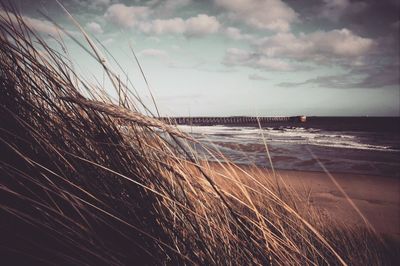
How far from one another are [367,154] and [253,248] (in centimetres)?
1221

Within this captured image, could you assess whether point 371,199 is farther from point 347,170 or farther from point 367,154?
point 367,154

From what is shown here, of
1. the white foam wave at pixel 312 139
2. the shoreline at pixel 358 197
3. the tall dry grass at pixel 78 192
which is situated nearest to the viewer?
the tall dry grass at pixel 78 192

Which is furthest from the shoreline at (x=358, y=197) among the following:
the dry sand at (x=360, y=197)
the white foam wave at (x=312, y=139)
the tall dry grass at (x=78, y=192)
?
the white foam wave at (x=312, y=139)

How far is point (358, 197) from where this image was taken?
566cm

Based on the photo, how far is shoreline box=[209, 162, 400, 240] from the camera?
13.2ft

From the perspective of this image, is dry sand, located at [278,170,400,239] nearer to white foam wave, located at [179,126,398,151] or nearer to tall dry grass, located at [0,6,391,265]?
tall dry grass, located at [0,6,391,265]

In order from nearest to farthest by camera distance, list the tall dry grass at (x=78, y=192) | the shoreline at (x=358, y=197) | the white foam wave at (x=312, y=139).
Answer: the tall dry grass at (x=78, y=192), the shoreline at (x=358, y=197), the white foam wave at (x=312, y=139)

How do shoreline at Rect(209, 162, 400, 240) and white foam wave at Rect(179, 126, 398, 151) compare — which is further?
white foam wave at Rect(179, 126, 398, 151)

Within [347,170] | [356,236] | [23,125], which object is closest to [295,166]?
[347,170]

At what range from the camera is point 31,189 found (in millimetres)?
899

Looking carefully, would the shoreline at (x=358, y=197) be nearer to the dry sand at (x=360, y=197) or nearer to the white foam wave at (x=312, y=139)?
the dry sand at (x=360, y=197)

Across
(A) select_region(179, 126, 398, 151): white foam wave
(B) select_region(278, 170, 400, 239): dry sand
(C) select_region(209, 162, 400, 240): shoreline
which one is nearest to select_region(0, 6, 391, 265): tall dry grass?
(C) select_region(209, 162, 400, 240): shoreline

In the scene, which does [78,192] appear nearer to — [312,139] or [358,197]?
[358,197]

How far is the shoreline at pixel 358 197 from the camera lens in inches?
159
